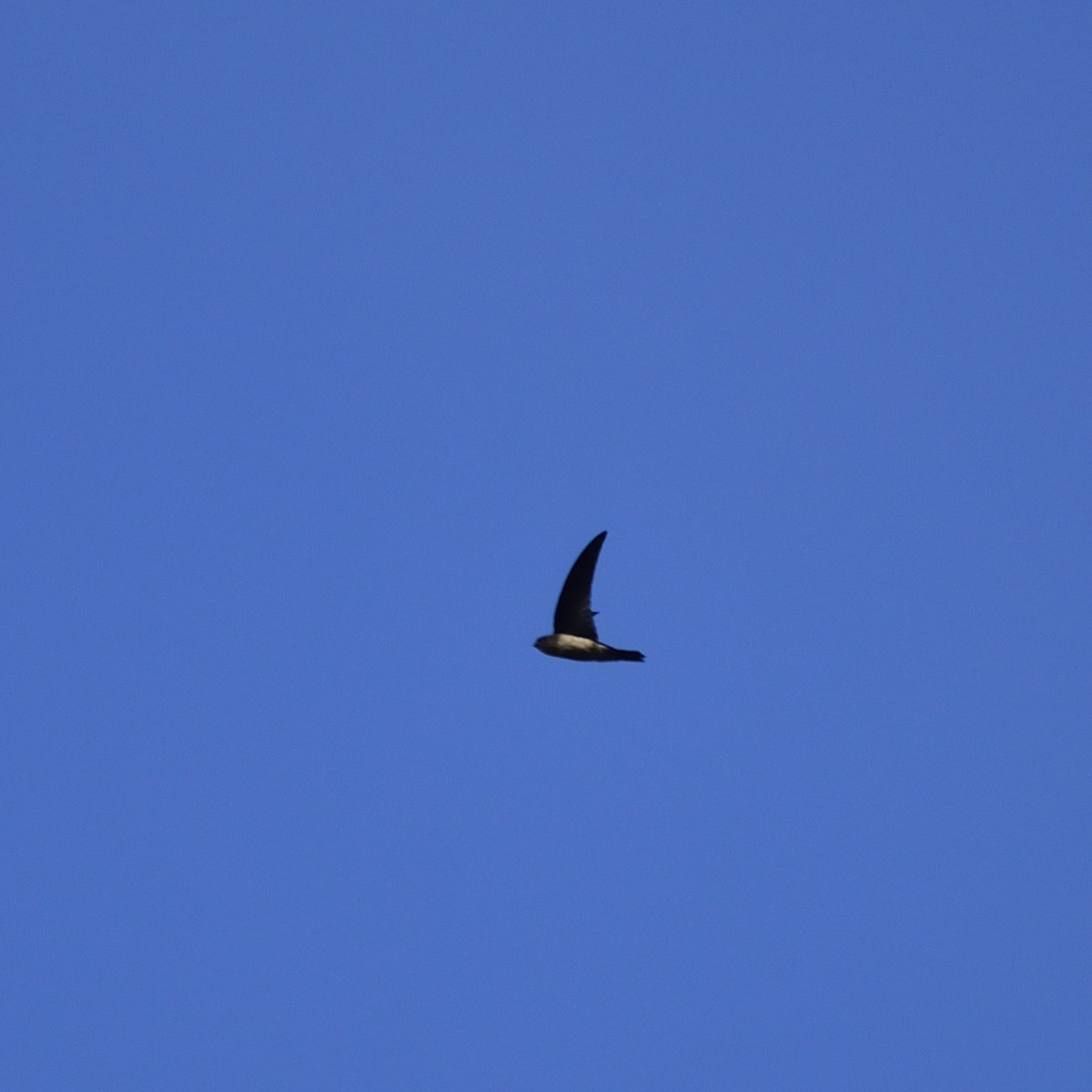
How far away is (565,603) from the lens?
16125 millimetres

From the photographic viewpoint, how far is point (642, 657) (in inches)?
609

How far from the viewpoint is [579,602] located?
53.1ft

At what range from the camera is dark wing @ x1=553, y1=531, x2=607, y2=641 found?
16.1 metres

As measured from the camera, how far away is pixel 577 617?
16.1 m

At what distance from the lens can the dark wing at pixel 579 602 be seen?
16.1 metres

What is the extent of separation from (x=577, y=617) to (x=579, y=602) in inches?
8.5

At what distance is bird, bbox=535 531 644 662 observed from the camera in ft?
52.4

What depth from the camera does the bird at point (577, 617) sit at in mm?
15977

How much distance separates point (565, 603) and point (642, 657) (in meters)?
1.37
